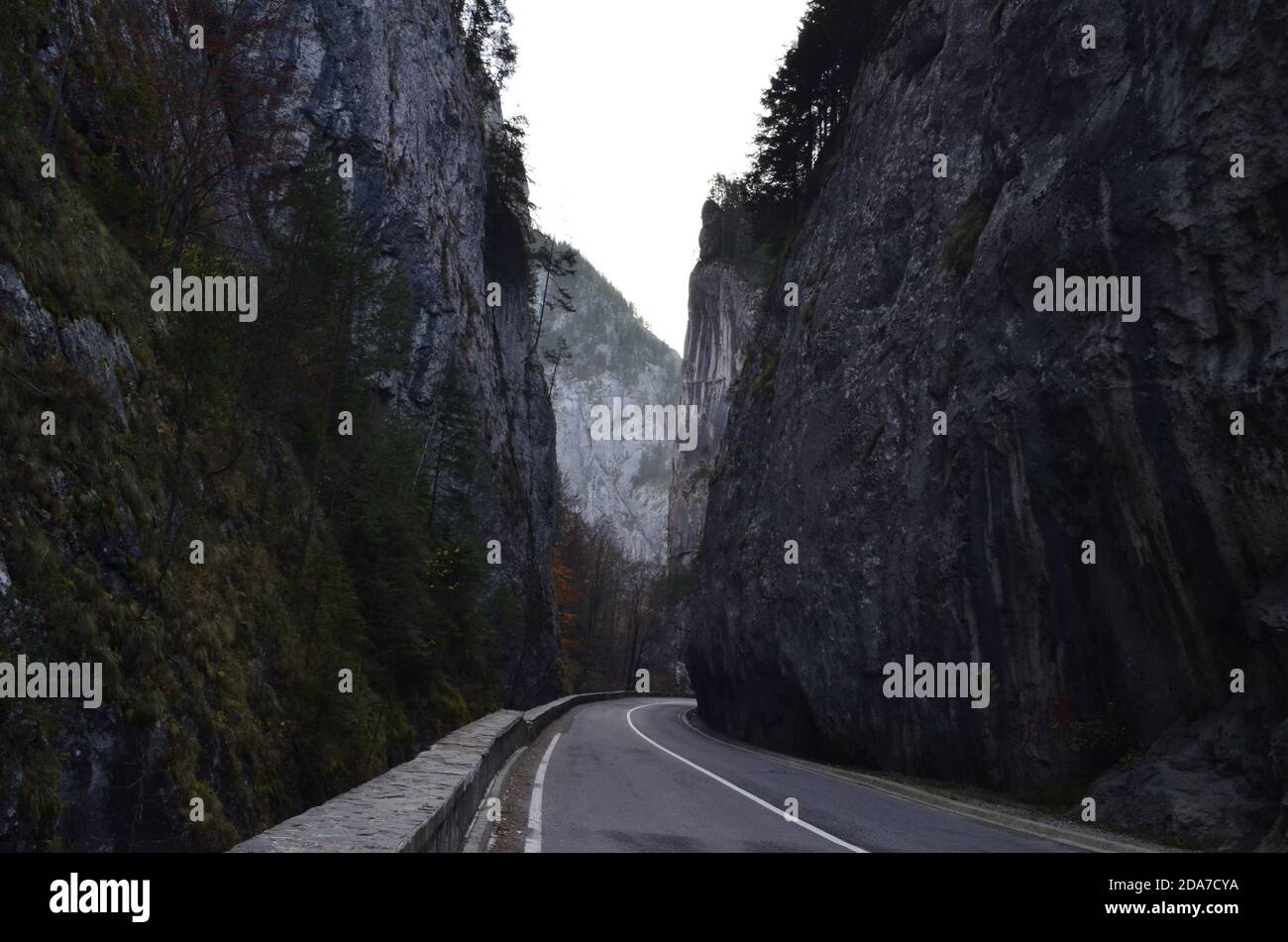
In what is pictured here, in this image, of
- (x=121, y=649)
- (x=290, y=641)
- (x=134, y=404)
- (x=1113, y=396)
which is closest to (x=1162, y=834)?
(x=1113, y=396)

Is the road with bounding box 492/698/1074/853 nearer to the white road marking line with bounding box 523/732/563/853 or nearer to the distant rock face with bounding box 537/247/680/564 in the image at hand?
the white road marking line with bounding box 523/732/563/853

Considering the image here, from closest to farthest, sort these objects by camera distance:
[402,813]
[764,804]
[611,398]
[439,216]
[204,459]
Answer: [402,813] → [764,804] → [204,459] → [439,216] → [611,398]

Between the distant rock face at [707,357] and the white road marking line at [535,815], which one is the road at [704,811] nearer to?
the white road marking line at [535,815]

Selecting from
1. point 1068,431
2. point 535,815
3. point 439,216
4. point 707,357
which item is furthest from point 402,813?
point 707,357

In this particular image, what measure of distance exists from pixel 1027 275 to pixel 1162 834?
28.8 ft

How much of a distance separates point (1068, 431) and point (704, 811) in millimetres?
7973

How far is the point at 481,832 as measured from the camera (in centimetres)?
893

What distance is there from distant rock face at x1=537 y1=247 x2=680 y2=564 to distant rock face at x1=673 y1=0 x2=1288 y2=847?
106 metres

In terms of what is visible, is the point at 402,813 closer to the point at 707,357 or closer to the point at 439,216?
the point at 439,216

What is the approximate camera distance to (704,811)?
1140cm

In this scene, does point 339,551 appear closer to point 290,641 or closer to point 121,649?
point 290,641

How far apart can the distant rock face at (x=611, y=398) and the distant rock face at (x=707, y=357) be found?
47.5 m

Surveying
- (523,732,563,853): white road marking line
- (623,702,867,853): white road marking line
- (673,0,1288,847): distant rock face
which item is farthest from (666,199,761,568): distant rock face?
(523,732,563,853): white road marking line

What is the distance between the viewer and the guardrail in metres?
5.00
